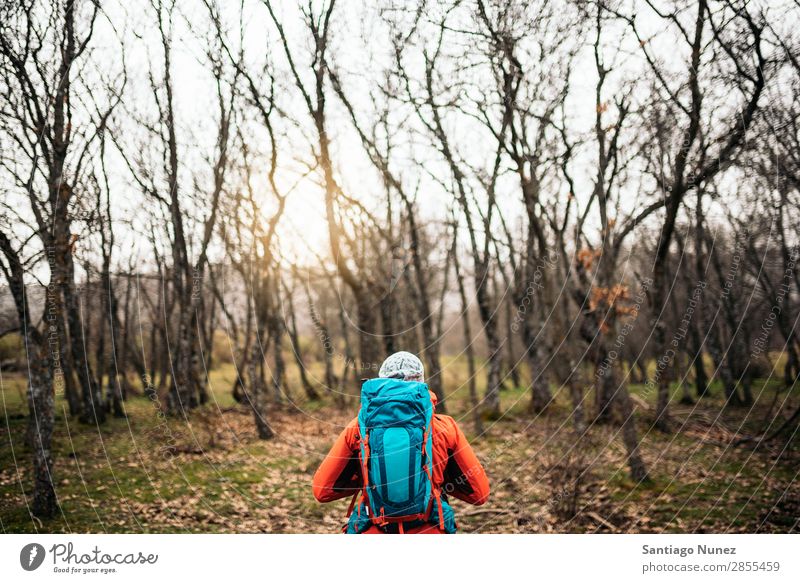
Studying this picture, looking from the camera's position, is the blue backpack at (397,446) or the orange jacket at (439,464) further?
the orange jacket at (439,464)

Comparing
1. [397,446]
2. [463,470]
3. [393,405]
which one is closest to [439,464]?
[463,470]

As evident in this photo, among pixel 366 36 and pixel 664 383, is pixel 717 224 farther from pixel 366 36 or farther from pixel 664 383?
pixel 366 36

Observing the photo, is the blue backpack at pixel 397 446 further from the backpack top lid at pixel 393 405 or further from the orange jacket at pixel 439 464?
the orange jacket at pixel 439 464

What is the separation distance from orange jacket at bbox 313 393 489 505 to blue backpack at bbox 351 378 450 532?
0.35 ft

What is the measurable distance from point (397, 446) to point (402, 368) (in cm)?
39

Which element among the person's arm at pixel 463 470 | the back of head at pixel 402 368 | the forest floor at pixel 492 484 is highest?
the back of head at pixel 402 368

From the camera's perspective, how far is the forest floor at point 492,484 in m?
4.50

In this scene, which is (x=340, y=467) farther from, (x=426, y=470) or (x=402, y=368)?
(x=402, y=368)

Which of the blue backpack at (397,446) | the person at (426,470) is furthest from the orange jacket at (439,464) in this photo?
the blue backpack at (397,446)

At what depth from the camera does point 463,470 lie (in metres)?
2.43

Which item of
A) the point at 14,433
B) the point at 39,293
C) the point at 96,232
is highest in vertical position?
the point at 96,232
